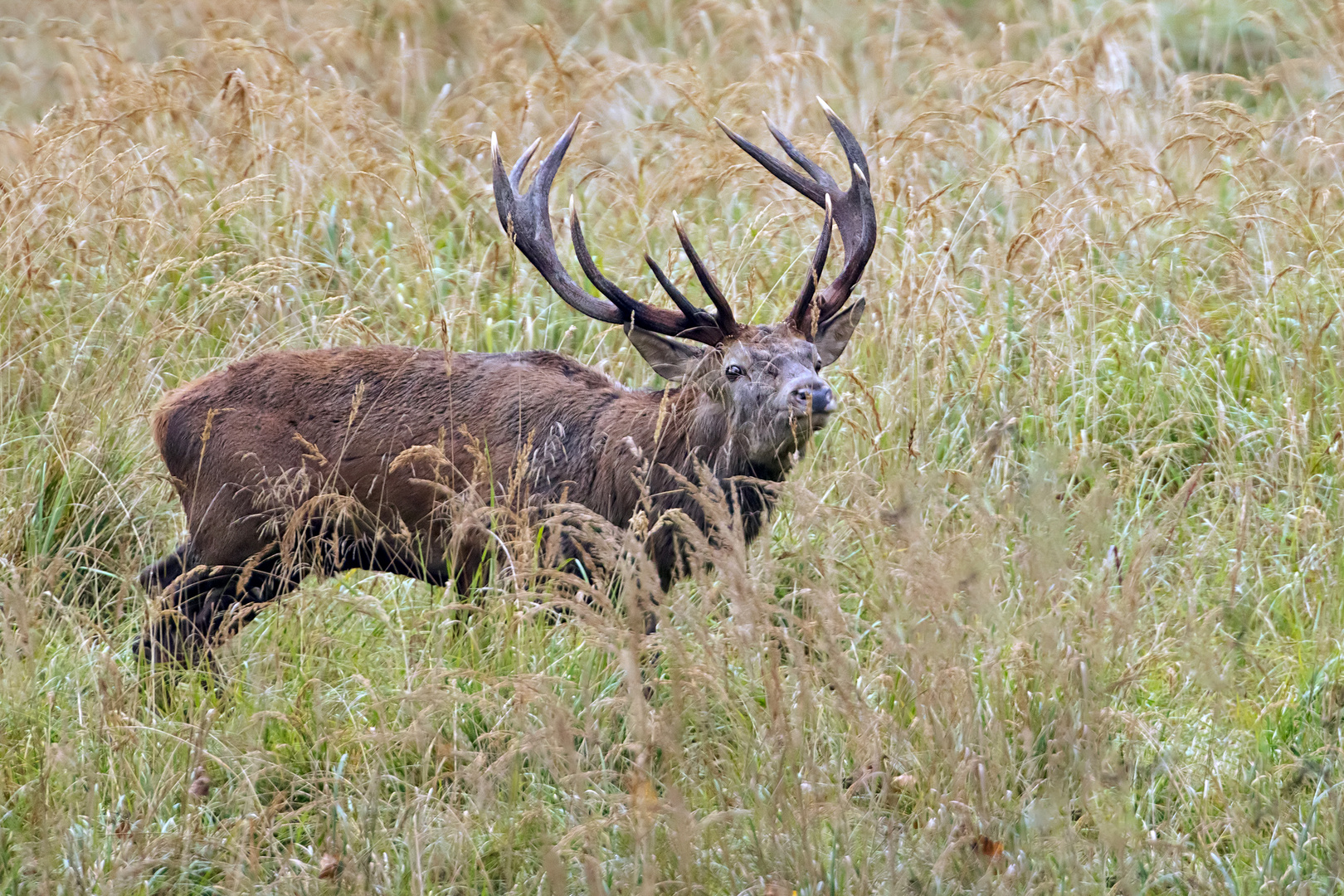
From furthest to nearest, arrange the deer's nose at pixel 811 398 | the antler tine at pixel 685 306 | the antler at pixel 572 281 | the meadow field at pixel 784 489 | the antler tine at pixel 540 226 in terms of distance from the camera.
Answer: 1. the antler tine at pixel 540 226
2. the antler at pixel 572 281
3. the antler tine at pixel 685 306
4. the deer's nose at pixel 811 398
5. the meadow field at pixel 784 489

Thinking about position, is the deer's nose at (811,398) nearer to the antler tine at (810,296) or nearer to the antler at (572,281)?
the antler tine at (810,296)

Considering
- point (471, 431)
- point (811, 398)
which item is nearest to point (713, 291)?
point (811, 398)

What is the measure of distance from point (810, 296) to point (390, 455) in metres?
1.51

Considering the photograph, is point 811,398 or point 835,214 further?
point 835,214

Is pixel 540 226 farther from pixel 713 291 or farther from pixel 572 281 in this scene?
pixel 713 291

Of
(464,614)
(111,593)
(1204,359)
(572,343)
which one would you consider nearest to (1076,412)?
(1204,359)

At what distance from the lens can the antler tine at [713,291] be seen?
177 inches

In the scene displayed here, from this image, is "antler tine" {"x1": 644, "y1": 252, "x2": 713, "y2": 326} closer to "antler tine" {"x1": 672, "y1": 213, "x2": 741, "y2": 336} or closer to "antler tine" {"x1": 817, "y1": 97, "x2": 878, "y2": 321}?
"antler tine" {"x1": 672, "y1": 213, "x2": 741, "y2": 336}

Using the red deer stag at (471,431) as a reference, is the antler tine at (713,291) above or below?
above

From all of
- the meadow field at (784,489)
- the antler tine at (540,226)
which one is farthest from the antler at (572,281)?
the meadow field at (784,489)

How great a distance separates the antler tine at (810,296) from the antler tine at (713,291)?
20 centimetres

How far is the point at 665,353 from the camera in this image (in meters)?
4.93

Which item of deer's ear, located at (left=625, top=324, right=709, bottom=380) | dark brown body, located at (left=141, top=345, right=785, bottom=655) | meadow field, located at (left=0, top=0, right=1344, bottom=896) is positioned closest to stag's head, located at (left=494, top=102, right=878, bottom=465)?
deer's ear, located at (left=625, top=324, right=709, bottom=380)

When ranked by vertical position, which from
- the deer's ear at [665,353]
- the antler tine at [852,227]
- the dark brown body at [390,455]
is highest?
the antler tine at [852,227]
